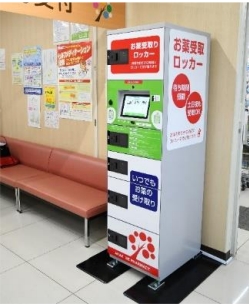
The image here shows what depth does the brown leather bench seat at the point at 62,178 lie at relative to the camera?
3.29 m

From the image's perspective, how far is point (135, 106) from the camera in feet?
8.23

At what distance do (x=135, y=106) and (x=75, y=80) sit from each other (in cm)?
179

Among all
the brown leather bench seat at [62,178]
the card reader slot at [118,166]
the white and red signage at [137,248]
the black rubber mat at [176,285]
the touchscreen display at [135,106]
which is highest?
the touchscreen display at [135,106]

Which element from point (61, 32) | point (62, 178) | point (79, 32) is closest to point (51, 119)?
point (62, 178)

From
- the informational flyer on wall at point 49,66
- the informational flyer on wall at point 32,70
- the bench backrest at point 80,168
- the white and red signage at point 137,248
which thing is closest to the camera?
the white and red signage at point 137,248

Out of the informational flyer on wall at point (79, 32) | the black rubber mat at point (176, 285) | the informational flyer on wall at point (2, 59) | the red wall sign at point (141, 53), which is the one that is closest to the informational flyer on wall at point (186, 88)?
the red wall sign at point (141, 53)

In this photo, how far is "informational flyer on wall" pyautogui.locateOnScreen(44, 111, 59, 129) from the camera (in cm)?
451

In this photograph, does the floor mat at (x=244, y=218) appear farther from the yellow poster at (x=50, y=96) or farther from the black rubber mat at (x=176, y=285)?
the yellow poster at (x=50, y=96)

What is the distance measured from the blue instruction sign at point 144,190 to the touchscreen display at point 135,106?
472 mm

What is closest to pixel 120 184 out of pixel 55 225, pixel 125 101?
pixel 125 101

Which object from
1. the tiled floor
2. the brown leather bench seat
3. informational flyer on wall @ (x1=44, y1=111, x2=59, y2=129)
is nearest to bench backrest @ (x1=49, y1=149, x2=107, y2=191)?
the brown leather bench seat

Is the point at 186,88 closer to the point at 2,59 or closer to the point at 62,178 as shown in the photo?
the point at 62,178

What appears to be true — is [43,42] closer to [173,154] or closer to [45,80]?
[45,80]

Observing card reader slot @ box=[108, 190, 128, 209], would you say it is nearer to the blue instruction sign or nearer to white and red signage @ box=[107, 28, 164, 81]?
the blue instruction sign
